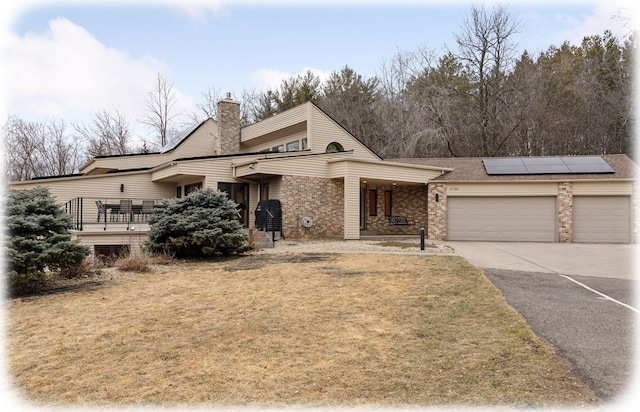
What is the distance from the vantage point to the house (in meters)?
17.5

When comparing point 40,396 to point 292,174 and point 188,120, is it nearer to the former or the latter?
point 292,174

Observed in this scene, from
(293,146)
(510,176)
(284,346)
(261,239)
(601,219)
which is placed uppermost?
(293,146)

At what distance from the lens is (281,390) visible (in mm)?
3771

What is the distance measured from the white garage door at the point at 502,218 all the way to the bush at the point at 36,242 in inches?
594

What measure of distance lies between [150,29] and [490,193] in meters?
15.1

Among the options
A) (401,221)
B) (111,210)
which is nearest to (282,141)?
(401,221)

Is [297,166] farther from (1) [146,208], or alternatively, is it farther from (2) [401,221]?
(2) [401,221]

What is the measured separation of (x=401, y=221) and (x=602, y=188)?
29.7ft

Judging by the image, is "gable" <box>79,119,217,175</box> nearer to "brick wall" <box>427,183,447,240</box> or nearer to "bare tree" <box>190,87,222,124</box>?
"bare tree" <box>190,87,222,124</box>

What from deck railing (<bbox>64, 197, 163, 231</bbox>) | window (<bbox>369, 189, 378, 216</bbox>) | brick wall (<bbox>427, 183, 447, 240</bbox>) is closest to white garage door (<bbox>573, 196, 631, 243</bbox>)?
brick wall (<bbox>427, 183, 447, 240</bbox>)

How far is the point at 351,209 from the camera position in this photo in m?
17.6

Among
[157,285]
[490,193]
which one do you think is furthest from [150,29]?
[490,193]

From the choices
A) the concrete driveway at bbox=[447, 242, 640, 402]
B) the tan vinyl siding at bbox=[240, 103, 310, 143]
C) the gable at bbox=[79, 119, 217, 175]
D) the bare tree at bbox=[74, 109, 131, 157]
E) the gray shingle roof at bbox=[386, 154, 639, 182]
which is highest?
the bare tree at bbox=[74, 109, 131, 157]

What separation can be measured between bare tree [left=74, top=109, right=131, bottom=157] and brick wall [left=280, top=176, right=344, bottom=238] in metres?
25.3
